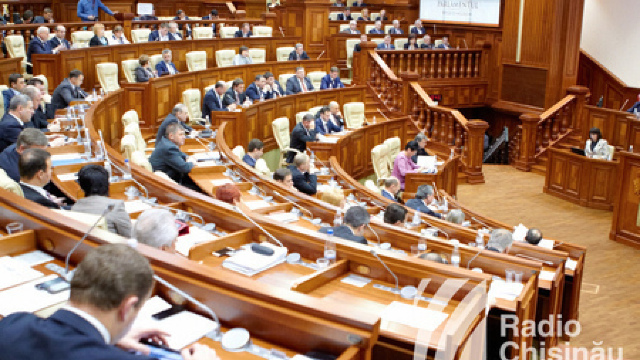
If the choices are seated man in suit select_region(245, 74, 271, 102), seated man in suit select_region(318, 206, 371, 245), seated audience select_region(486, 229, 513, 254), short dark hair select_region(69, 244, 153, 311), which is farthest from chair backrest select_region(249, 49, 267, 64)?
short dark hair select_region(69, 244, 153, 311)

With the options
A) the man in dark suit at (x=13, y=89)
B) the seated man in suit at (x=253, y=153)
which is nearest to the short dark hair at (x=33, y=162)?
the seated man in suit at (x=253, y=153)

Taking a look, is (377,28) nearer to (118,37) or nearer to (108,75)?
(118,37)

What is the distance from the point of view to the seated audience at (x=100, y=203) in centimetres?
287

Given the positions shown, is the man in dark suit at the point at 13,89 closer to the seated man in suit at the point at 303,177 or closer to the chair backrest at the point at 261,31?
the seated man in suit at the point at 303,177

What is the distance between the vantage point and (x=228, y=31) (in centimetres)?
1082

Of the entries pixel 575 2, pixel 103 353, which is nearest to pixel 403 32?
pixel 575 2

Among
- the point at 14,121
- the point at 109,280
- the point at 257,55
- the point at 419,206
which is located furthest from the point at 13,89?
the point at 109,280

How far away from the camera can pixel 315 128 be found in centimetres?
750

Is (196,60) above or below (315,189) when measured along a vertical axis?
above

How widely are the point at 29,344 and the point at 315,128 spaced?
614 centimetres

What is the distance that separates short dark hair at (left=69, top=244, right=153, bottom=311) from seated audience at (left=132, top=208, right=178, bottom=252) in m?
0.99

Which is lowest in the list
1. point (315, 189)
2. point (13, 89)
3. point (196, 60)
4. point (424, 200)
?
point (424, 200)

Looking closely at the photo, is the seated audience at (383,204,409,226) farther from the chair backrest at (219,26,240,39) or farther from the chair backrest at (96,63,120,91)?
the chair backrest at (219,26,240,39)

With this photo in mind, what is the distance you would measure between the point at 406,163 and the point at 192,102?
2.50 m
